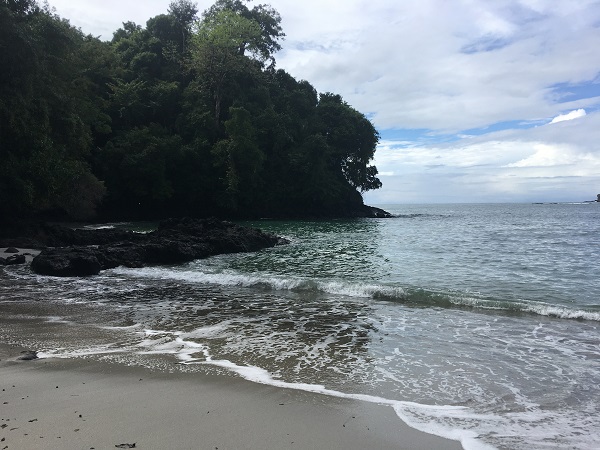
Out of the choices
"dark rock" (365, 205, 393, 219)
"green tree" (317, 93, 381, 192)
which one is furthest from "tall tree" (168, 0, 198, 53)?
"dark rock" (365, 205, 393, 219)

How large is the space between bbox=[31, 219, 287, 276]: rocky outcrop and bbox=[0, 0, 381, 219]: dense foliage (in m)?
6.93

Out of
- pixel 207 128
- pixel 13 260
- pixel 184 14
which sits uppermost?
pixel 184 14

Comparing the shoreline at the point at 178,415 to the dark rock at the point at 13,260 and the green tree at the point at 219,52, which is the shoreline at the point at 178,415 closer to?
the dark rock at the point at 13,260

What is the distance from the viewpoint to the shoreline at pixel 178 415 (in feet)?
10.9

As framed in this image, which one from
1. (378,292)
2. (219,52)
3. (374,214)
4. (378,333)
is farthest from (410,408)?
(374,214)

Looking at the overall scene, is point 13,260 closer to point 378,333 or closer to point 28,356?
point 28,356

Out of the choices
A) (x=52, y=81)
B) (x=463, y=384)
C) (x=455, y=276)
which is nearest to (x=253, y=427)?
(x=463, y=384)

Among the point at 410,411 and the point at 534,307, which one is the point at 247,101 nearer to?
the point at 534,307

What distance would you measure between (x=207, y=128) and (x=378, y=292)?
122ft

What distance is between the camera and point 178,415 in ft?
12.4

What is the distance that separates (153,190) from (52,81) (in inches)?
715

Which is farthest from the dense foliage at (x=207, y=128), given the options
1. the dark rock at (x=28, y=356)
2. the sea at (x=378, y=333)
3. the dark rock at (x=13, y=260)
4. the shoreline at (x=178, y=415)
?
the shoreline at (x=178, y=415)

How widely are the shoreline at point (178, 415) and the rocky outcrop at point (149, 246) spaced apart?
9.40 m

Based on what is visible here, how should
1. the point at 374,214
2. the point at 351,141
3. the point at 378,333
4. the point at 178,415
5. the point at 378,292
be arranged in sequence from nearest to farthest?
the point at 178,415 → the point at 378,333 → the point at 378,292 → the point at 351,141 → the point at 374,214
